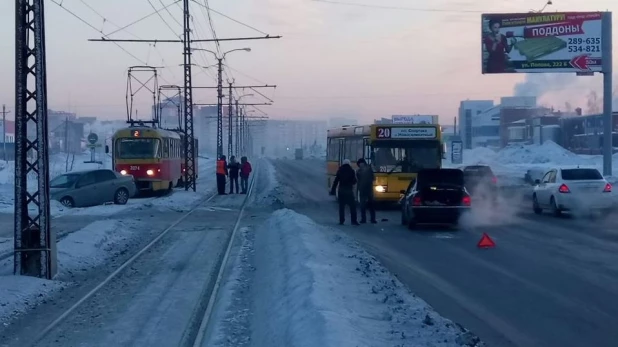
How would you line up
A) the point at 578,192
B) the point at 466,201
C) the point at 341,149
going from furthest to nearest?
the point at 341,149 < the point at 578,192 < the point at 466,201

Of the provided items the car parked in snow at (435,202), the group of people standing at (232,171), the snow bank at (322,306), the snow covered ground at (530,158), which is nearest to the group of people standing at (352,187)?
the car parked in snow at (435,202)

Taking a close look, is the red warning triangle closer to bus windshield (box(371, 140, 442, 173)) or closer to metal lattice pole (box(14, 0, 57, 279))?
metal lattice pole (box(14, 0, 57, 279))

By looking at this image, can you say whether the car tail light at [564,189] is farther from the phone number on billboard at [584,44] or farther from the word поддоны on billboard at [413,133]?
the phone number on billboard at [584,44]

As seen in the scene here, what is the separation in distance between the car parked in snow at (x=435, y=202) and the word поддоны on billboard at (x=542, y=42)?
25.6m

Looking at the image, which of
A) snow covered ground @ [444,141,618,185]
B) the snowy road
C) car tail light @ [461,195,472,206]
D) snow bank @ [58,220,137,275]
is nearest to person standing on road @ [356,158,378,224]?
car tail light @ [461,195,472,206]

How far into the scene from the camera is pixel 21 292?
12719 mm

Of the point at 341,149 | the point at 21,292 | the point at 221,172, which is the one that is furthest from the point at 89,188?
the point at 21,292

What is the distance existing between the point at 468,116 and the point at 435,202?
5355 inches

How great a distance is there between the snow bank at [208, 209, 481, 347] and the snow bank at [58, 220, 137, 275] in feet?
9.54

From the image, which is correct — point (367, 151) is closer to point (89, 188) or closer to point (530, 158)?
point (89, 188)

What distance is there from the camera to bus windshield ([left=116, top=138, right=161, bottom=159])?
134ft

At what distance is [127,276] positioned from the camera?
14.8 meters

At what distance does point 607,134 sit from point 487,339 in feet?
131

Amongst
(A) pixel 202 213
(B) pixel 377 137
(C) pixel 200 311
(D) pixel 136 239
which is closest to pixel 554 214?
(B) pixel 377 137
